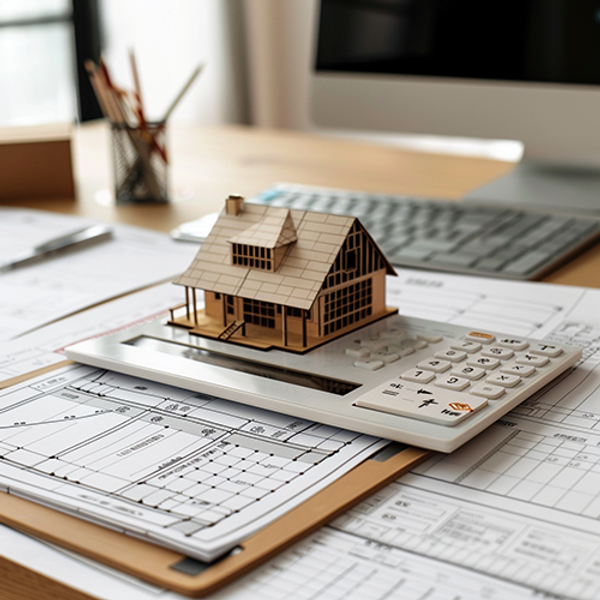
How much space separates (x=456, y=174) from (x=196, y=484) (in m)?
0.97

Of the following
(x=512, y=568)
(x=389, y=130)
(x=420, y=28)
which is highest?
(x=420, y=28)

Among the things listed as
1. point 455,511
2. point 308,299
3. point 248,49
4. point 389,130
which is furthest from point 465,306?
point 248,49

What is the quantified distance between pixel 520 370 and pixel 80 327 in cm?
39

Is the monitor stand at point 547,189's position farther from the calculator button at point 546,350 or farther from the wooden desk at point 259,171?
the calculator button at point 546,350

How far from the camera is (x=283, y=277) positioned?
58 cm

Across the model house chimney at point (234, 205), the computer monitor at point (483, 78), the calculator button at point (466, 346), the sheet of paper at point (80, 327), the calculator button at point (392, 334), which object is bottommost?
the sheet of paper at point (80, 327)

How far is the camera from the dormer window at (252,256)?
0.59 meters

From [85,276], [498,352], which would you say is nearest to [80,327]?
[85,276]

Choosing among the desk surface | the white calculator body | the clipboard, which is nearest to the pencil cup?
the desk surface

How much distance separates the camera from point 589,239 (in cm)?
92

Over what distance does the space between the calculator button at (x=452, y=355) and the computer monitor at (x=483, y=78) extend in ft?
1.81

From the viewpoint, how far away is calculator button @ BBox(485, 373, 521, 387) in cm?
52

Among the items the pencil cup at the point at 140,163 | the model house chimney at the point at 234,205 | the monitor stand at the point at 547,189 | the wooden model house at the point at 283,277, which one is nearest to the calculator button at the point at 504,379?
the wooden model house at the point at 283,277

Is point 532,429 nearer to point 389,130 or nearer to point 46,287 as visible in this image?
point 46,287
